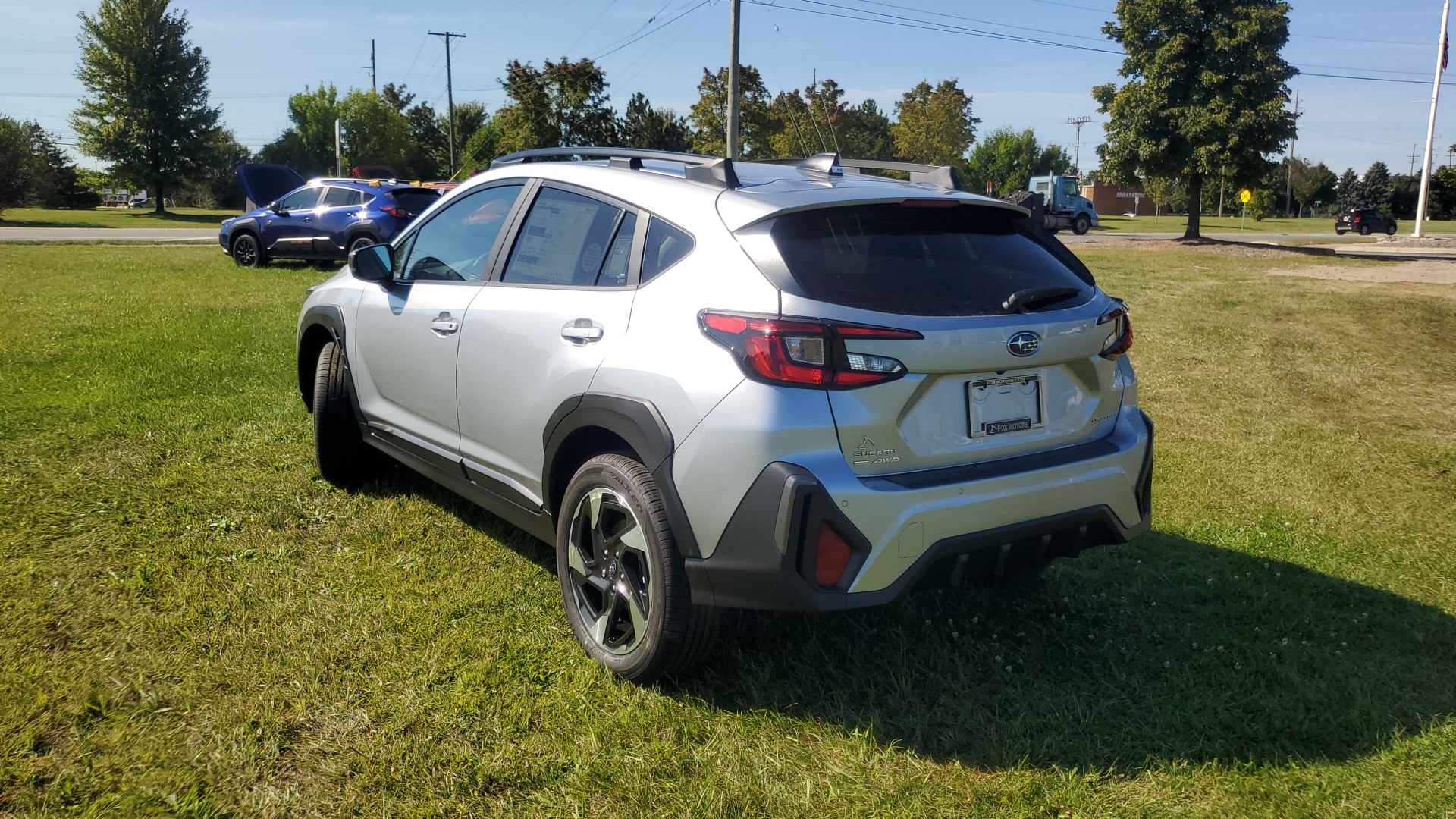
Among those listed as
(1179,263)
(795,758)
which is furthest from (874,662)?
(1179,263)

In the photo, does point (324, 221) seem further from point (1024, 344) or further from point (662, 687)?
point (1024, 344)

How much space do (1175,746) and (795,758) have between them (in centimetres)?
115

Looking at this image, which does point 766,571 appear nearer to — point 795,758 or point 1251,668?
point 795,758

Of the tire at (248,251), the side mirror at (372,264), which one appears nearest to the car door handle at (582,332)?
the side mirror at (372,264)

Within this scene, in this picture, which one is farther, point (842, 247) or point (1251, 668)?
point (1251, 668)

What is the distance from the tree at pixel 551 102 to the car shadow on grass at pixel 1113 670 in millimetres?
58808

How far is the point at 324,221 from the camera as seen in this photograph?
17625 mm

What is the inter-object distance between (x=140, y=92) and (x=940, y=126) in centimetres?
4515

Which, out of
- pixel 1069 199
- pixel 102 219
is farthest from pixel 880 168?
pixel 102 219

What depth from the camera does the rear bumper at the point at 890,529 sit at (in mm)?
2768

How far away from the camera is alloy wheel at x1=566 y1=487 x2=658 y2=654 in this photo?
3189mm

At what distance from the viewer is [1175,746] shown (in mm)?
3076

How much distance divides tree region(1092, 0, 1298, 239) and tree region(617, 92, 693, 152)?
3681 centimetres

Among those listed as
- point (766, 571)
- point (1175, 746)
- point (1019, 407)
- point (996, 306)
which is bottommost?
point (1175, 746)
